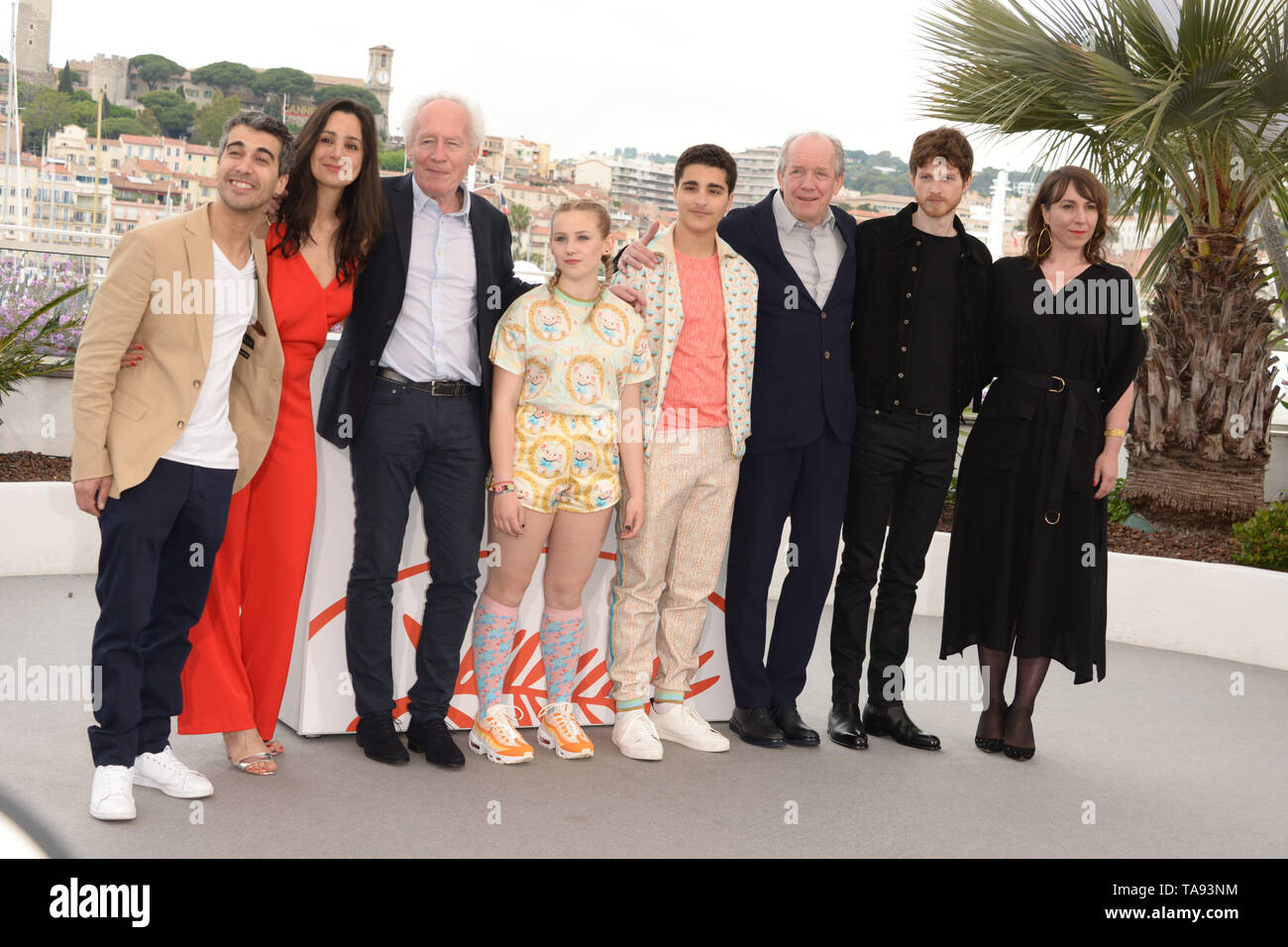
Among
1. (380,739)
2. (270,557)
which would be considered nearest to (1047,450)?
(380,739)

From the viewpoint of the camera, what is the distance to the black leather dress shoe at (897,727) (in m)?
3.74

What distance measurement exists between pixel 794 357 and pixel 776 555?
2.01ft

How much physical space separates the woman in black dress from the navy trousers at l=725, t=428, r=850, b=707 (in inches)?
18.6

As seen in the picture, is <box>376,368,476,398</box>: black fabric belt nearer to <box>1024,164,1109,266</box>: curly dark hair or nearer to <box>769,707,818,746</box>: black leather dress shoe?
<box>769,707,818,746</box>: black leather dress shoe

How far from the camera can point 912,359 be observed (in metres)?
3.56

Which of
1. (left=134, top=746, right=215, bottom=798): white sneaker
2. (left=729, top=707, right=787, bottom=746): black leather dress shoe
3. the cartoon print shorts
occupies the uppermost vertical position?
the cartoon print shorts

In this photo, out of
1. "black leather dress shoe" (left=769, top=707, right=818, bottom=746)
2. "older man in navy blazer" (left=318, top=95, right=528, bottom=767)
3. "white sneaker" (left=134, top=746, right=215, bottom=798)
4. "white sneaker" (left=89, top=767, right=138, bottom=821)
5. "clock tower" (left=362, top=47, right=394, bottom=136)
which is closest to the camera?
"white sneaker" (left=89, top=767, right=138, bottom=821)

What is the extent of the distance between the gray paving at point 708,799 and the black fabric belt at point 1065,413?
2.72 ft

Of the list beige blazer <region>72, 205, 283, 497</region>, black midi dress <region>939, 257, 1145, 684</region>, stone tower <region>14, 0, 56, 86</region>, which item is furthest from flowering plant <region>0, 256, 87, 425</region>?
stone tower <region>14, 0, 56, 86</region>

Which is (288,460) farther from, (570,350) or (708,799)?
(708,799)

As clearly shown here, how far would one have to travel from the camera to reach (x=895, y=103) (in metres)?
5.20

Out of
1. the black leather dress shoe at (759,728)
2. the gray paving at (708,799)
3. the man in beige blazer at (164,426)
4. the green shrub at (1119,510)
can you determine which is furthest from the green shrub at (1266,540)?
the man in beige blazer at (164,426)

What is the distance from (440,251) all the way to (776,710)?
1757 mm

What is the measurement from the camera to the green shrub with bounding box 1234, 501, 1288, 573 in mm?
5375
